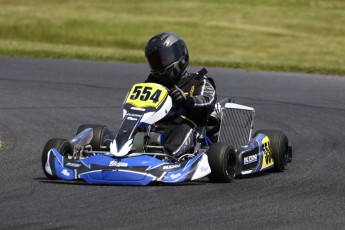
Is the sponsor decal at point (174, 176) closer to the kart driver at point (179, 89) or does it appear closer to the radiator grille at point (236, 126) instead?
the kart driver at point (179, 89)

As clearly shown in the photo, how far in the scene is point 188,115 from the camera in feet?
28.6

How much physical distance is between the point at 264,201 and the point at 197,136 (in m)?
1.86

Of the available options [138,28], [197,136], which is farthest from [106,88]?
[138,28]

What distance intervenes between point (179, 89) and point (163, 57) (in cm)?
44

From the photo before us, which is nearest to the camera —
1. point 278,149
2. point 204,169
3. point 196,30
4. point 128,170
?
point 128,170

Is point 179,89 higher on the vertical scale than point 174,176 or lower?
higher

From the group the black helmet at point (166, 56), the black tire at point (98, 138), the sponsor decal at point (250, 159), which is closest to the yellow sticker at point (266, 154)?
the sponsor decal at point (250, 159)

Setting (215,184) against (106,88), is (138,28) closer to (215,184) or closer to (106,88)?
(106,88)

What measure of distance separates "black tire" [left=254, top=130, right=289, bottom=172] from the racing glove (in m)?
1.10

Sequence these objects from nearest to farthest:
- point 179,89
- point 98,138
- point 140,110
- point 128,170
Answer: point 128,170, point 140,110, point 179,89, point 98,138

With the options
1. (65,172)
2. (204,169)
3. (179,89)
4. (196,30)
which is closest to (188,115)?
(179,89)

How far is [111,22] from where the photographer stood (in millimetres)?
32312

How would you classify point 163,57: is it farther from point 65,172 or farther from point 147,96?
point 65,172

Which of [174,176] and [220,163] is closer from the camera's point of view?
[174,176]
